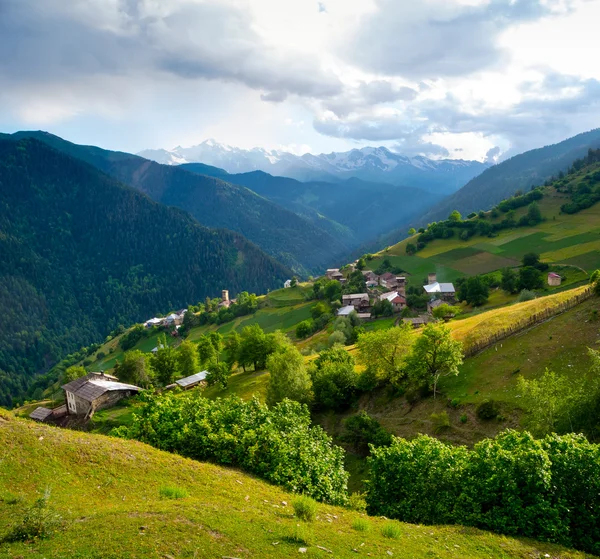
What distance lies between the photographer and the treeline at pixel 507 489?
16672 mm

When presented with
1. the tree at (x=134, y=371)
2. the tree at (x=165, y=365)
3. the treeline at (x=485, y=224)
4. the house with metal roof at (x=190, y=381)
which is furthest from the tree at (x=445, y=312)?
the treeline at (x=485, y=224)

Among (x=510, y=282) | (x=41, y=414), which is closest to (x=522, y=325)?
(x=510, y=282)

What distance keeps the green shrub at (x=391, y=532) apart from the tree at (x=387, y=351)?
116 ft

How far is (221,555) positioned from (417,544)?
23.9ft

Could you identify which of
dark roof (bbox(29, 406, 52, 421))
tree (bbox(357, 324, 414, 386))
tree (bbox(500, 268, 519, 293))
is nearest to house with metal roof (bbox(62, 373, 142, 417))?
dark roof (bbox(29, 406, 52, 421))

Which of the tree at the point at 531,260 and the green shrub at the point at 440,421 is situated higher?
the tree at the point at 531,260

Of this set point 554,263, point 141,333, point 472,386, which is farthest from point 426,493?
point 141,333

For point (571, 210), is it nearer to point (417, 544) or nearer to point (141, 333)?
point (417, 544)

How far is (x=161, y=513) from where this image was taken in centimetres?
1405

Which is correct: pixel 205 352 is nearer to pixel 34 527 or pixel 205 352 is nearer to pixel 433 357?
pixel 433 357

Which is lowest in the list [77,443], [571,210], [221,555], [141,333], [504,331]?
[141,333]

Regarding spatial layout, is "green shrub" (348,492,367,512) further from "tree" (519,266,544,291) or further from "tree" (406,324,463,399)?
"tree" (519,266,544,291)

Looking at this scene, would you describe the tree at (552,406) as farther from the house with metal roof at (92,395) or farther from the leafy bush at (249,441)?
the house with metal roof at (92,395)

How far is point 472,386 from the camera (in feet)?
145
